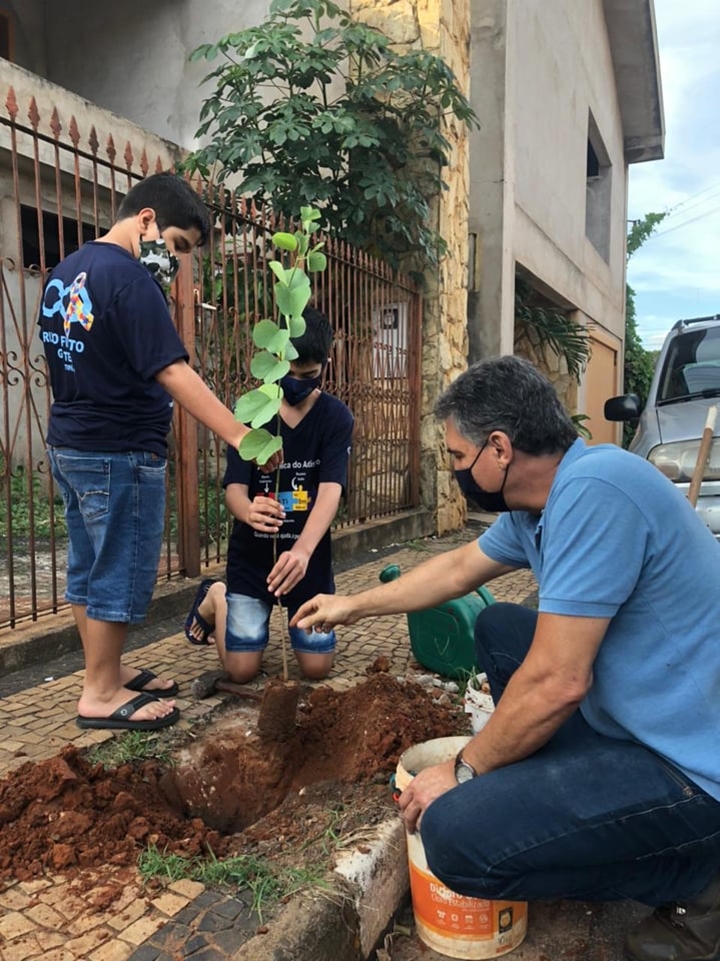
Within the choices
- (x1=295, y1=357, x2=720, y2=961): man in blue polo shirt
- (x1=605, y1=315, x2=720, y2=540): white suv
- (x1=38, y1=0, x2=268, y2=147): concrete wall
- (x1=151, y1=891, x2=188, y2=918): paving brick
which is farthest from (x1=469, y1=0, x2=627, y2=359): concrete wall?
(x1=151, y1=891, x2=188, y2=918): paving brick

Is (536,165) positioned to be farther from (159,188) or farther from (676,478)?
(159,188)

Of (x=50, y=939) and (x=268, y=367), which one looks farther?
(x=268, y=367)

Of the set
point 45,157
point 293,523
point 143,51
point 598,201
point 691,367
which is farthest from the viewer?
point 598,201

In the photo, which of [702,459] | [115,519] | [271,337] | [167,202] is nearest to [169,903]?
[115,519]

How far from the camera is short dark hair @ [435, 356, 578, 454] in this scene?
1886 mm

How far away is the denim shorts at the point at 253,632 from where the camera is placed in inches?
129

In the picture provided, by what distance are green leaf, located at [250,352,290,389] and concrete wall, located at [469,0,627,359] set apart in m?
6.23

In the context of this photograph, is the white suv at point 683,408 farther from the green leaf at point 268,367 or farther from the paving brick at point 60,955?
the paving brick at point 60,955

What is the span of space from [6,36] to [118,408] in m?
8.76

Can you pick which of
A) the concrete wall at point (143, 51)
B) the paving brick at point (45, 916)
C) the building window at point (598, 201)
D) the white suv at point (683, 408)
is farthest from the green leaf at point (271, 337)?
the building window at point (598, 201)

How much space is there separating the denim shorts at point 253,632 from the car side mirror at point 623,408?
10.3 feet

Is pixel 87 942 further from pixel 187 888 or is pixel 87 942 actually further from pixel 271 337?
pixel 271 337

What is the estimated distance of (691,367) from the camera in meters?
5.94

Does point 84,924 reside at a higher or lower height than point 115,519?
lower
